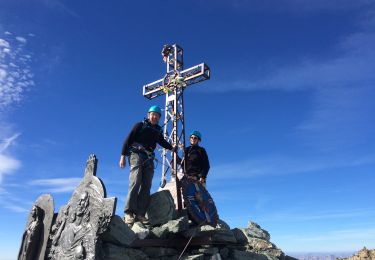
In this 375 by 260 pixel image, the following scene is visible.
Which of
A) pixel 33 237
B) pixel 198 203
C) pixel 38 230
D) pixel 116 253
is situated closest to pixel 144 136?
pixel 198 203

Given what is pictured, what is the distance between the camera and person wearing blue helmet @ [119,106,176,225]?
7332mm

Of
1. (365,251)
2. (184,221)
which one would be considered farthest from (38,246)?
(365,251)

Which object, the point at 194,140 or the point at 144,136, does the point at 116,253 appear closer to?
the point at 144,136

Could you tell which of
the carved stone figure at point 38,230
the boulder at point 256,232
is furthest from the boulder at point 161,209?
the boulder at point 256,232

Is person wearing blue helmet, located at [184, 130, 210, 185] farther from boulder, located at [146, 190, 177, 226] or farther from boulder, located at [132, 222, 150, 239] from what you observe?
boulder, located at [132, 222, 150, 239]

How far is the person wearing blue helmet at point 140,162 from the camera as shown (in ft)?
24.1

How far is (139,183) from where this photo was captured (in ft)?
24.2

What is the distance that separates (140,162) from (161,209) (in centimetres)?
112

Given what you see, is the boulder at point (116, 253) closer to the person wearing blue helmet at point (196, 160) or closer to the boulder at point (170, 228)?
the boulder at point (170, 228)

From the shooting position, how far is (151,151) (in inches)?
308

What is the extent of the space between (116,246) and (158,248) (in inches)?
43.0

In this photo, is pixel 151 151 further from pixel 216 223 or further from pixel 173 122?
pixel 173 122

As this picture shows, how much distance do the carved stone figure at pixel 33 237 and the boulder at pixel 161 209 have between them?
238 centimetres

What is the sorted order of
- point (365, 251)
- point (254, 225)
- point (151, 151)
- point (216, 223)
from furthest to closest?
point (365, 251), point (254, 225), point (216, 223), point (151, 151)
